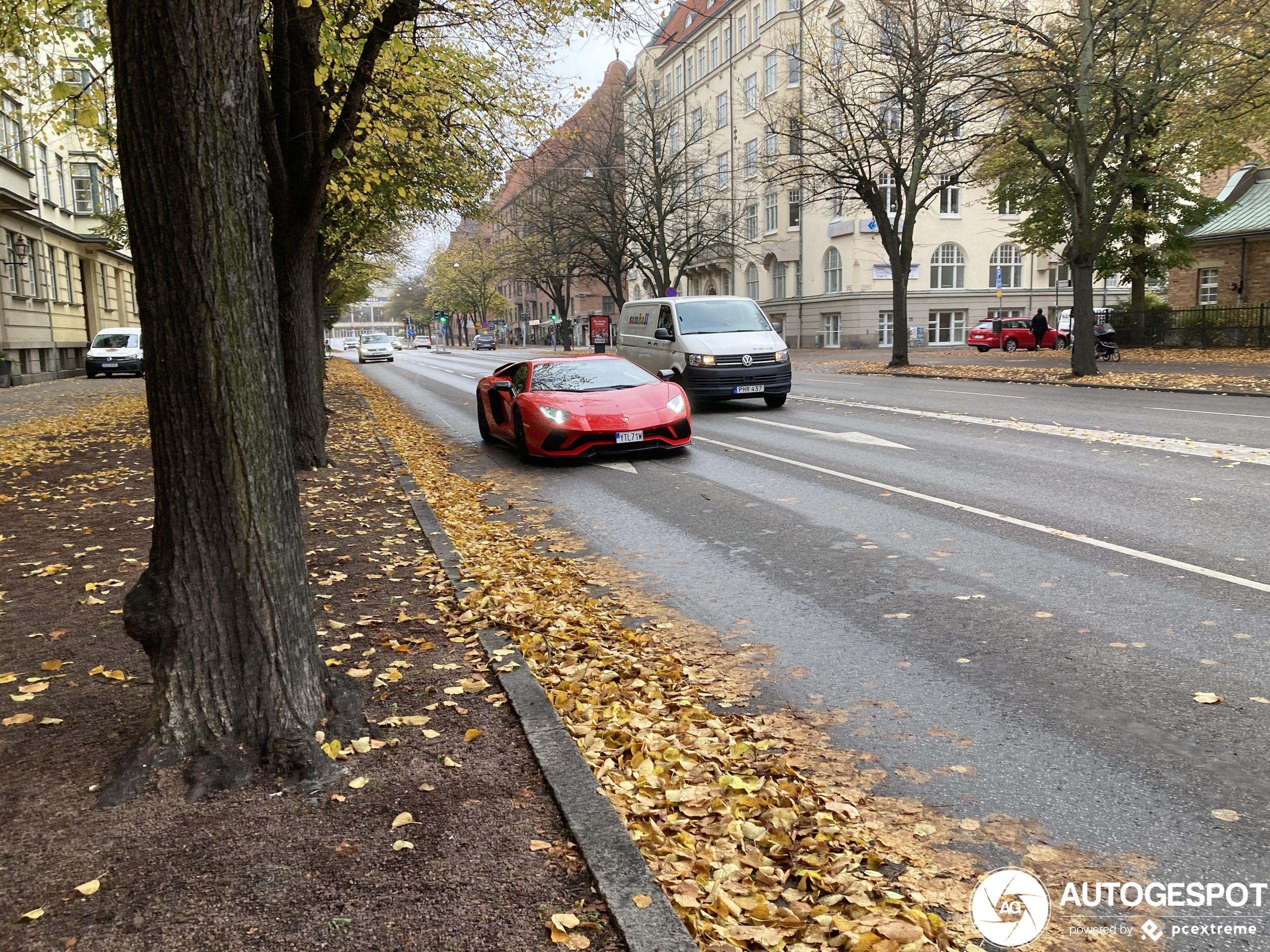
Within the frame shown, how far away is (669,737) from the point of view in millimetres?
3918

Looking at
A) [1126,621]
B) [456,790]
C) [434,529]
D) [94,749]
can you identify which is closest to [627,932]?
[456,790]

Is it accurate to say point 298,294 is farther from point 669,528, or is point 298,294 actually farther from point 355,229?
point 355,229

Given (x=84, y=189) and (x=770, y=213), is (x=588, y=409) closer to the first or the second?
(x=84, y=189)

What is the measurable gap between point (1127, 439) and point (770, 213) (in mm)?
Result: 48100

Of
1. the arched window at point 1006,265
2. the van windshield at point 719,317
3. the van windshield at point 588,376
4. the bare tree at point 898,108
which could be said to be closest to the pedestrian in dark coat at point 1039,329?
the arched window at point 1006,265

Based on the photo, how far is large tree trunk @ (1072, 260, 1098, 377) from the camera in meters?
24.5

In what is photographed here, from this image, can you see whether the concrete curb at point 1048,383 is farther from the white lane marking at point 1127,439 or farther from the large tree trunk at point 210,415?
the large tree trunk at point 210,415

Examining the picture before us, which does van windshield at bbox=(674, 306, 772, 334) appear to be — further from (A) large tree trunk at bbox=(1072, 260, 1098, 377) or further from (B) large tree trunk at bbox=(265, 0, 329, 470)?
(A) large tree trunk at bbox=(1072, 260, 1098, 377)

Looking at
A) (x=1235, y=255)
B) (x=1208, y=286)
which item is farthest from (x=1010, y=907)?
(x=1208, y=286)

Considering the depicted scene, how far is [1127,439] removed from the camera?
12055 millimetres

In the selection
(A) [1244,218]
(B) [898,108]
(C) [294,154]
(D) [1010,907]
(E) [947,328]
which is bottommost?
(D) [1010,907]

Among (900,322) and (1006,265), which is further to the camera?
(1006,265)

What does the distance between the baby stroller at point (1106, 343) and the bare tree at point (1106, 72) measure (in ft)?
19.3

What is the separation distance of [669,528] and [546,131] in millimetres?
10419
